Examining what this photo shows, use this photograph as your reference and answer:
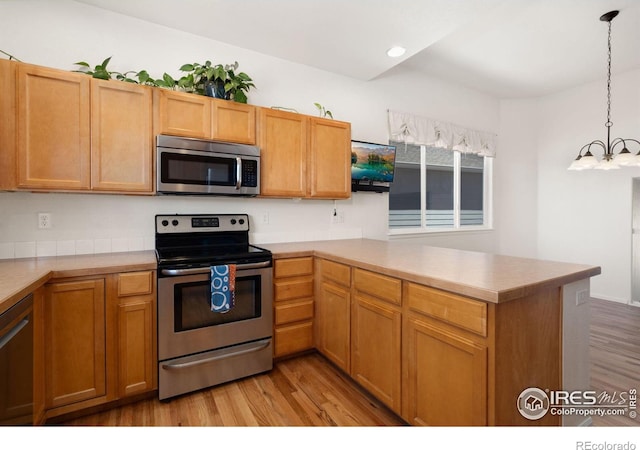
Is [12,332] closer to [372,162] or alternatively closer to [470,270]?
[470,270]

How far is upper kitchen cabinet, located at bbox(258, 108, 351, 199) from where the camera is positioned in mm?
2775

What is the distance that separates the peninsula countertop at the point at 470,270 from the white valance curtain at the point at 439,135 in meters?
2.00

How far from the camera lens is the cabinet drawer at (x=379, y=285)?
182 centimetres

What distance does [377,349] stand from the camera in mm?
1989

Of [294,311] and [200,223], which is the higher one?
[200,223]

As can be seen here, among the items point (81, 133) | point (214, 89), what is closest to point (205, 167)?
point (214, 89)

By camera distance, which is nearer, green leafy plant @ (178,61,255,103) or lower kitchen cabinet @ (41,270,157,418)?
lower kitchen cabinet @ (41,270,157,418)

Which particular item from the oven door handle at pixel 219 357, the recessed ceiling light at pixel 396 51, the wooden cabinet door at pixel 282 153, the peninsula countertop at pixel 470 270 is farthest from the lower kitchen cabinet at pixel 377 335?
the recessed ceiling light at pixel 396 51

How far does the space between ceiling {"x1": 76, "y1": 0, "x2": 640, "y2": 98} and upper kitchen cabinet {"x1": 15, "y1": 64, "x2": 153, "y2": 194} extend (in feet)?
2.71

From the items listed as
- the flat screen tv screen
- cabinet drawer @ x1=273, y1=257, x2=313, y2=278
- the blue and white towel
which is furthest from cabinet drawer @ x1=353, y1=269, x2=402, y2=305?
the flat screen tv screen

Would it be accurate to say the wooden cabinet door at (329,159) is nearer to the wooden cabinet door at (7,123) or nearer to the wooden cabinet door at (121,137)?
the wooden cabinet door at (121,137)

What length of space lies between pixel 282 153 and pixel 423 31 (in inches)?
61.7

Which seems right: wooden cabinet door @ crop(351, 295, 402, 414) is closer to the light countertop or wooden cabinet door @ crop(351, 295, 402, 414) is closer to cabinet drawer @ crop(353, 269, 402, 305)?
cabinet drawer @ crop(353, 269, 402, 305)
